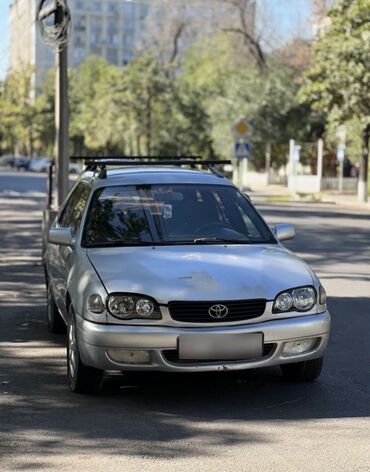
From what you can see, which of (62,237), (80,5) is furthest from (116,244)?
(80,5)

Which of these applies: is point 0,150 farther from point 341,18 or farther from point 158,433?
point 158,433

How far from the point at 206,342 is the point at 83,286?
104 centimetres

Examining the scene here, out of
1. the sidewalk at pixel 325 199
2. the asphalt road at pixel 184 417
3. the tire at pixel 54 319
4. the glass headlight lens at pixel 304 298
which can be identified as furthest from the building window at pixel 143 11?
the glass headlight lens at pixel 304 298

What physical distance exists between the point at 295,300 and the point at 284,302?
0.11 m

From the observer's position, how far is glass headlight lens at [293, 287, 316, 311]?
5.74 metres

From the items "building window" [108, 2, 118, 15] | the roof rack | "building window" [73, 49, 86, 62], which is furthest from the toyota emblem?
"building window" [108, 2, 118, 15]

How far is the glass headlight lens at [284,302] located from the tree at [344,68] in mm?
22396

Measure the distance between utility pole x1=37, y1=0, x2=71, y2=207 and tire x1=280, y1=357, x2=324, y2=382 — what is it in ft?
25.3

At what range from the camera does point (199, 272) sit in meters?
5.70

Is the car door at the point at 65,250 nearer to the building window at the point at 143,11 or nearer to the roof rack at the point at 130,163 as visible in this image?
the roof rack at the point at 130,163

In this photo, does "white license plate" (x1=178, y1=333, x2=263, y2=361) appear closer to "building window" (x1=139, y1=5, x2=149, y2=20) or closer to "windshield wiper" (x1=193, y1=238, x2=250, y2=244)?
"windshield wiper" (x1=193, y1=238, x2=250, y2=244)

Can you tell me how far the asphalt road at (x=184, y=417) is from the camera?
466 cm

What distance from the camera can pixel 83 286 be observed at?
5.88 m

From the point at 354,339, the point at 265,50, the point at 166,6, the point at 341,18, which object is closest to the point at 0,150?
the point at 166,6
